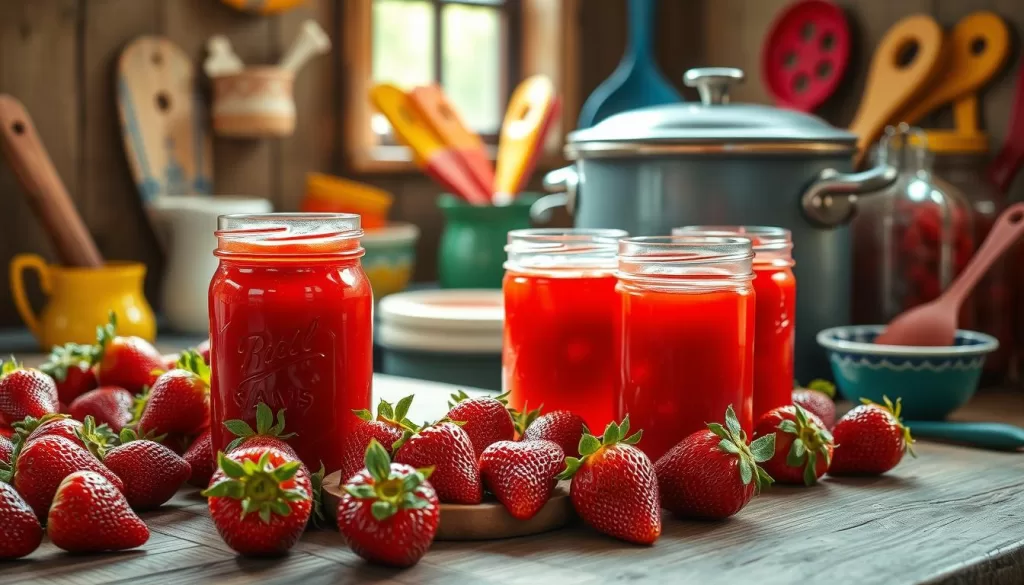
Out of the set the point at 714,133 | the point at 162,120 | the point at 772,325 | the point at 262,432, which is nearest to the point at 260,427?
the point at 262,432

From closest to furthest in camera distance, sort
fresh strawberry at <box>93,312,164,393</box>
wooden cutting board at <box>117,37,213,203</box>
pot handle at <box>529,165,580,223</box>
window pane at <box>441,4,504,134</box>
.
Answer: fresh strawberry at <box>93,312,164,393</box>, pot handle at <box>529,165,580,223</box>, wooden cutting board at <box>117,37,213,203</box>, window pane at <box>441,4,504,134</box>

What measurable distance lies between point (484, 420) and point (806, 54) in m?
1.74

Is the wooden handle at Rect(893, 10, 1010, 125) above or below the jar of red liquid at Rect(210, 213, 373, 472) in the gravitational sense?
above

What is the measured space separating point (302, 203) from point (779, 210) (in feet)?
3.92

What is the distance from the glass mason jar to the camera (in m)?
1.59

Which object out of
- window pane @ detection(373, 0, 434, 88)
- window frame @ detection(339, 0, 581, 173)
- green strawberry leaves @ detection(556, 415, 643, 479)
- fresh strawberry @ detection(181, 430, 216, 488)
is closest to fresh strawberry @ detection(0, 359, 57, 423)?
fresh strawberry @ detection(181, 430, 216, 488)

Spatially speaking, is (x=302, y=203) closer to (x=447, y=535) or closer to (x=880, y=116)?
(x=880, y=116)

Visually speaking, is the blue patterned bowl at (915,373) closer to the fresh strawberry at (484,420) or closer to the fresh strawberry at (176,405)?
the fresh strawberry at (484,420)

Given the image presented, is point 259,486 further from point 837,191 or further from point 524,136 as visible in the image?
point 524,136

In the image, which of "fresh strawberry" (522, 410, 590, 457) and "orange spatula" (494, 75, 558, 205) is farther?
"orange spatula" (494, 75, 558, 205)

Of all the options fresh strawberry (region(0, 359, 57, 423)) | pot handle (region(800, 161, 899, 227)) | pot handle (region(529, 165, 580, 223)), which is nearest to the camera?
fresh strawberry (region(0, 359, 57, 423))

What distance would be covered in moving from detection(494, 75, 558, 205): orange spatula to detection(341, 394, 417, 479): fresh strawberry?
128 centimetres

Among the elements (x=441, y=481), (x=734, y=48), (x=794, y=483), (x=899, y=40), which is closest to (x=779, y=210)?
(x=794, y=483)

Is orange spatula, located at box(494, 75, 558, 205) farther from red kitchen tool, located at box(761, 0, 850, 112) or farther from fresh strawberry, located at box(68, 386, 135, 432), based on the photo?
fresh strawberry, located at box(68, 386, 135, 432)
